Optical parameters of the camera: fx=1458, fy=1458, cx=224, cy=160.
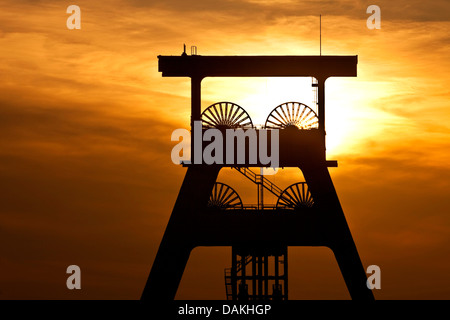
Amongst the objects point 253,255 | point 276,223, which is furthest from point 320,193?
point 253,255

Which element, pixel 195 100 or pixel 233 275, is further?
pixel 233 275

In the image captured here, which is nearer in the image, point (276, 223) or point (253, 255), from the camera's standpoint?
point (276, 223)

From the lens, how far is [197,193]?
80.2 m

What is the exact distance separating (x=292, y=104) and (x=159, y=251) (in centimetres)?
1099

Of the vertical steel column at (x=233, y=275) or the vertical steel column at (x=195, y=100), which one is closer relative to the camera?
the vertical steel column at (x=195, y=100)

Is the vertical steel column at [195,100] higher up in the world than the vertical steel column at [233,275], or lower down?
higher up

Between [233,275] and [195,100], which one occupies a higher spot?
[195,100]

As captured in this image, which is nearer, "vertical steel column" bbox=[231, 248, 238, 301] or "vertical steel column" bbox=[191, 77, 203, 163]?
"vertical steel column" bbox=[191, 77, 203, 163]

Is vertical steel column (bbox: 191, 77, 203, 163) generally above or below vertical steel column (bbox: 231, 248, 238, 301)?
above
